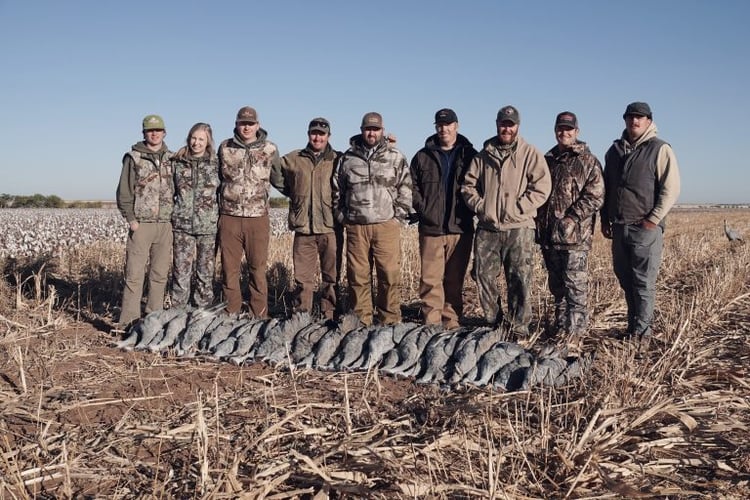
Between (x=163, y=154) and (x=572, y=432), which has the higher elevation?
(x=163, y=154)

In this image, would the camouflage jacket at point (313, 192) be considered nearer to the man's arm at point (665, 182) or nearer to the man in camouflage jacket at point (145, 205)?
the man in camouflage jacket at point (145, 205)

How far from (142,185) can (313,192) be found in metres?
1.91

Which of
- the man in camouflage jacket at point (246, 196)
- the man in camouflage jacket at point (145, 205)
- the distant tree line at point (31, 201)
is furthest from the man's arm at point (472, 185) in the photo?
the distant tree line at point (31, 201)

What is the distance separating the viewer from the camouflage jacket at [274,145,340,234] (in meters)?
6.89

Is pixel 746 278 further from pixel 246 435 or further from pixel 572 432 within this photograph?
pixel 246 435

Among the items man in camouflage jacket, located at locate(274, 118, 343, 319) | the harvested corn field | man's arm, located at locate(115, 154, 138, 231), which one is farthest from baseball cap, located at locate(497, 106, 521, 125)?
man's arm, located at locate(115, 154, 138, 231)

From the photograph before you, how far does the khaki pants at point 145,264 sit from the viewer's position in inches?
268

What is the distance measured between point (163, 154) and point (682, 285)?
7.64 meters

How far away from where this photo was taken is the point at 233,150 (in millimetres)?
6840

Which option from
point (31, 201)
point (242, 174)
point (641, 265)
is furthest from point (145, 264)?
point (31, 201)

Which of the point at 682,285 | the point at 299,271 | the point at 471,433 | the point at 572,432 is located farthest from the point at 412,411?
the point at 682,285

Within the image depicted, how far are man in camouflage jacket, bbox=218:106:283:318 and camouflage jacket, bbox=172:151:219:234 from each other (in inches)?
5.3

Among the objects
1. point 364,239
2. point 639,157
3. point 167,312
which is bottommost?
point 167,312

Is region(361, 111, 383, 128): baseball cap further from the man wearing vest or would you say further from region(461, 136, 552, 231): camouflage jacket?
the man wearing vest
